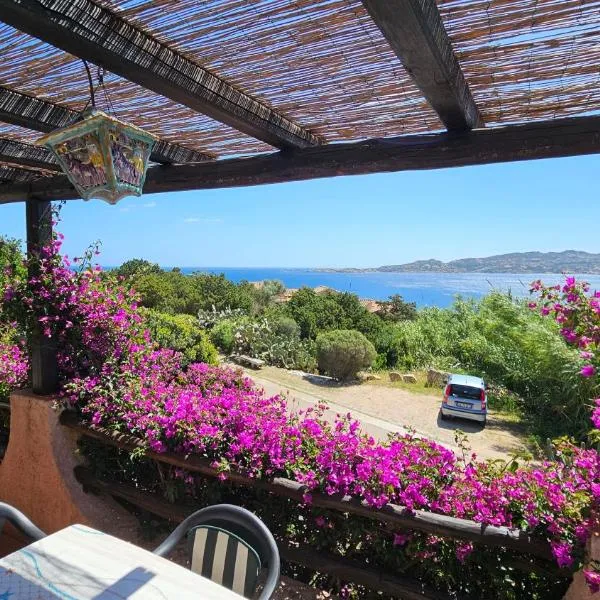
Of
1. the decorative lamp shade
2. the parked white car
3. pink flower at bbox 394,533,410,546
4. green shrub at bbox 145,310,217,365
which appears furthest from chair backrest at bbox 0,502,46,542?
the parked white car

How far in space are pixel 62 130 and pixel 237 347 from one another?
487 inches

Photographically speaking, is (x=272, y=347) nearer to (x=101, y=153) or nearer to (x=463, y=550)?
(x=463, y=550)

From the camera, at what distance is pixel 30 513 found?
9.10ft

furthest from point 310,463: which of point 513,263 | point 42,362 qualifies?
point 513,263

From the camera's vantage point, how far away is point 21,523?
1.66 meters

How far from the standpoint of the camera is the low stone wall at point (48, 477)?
101 inches

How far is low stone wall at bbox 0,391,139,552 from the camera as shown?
2.56 metres

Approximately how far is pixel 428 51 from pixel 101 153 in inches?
43.3

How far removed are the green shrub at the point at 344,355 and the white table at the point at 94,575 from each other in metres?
10.5

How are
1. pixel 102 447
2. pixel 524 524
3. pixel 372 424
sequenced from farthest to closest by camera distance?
pixel 372 424
pixel 102 447
pixel 524 524

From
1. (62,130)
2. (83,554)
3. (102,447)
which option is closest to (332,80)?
(62,130)

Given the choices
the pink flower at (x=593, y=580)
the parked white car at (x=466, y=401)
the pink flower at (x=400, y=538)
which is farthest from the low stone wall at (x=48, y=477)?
the parked white car at (x=466, y=401)

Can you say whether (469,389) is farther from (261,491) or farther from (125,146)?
(125,146)

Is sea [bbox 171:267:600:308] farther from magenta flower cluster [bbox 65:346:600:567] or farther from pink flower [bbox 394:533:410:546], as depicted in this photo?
pink flower [bbox 394:533:410:546]
